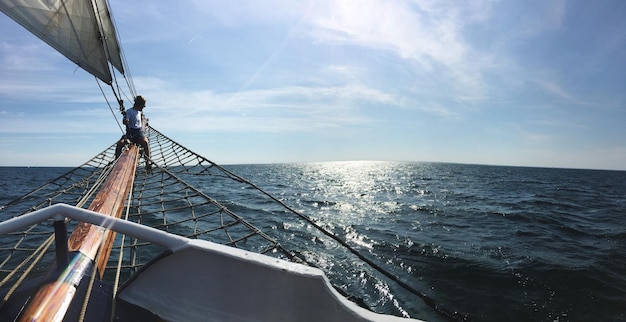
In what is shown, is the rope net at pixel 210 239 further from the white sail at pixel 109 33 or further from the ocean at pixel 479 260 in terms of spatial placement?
the white sail at pixel 109 33

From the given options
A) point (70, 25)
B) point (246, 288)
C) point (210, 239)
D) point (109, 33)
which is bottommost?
point (210, 239)

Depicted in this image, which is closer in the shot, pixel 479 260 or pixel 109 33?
pixel 479 260

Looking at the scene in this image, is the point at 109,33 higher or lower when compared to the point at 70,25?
higher

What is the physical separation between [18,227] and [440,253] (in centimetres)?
788

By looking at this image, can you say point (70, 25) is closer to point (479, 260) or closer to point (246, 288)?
point (246, 288)

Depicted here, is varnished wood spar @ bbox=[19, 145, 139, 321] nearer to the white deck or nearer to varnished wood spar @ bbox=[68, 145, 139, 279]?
varnished wood spar @ bbox=[68, 145, 139, 279]

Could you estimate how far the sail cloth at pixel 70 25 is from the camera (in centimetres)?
443

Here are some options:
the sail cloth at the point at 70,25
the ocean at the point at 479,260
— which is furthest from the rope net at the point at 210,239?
the sail cloth at the point at 70,25

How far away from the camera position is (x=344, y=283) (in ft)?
18.0

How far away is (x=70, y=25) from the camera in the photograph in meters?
5.16

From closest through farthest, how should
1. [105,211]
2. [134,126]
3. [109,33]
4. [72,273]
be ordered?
[72,273], [105,211], [134,126], [109,33]

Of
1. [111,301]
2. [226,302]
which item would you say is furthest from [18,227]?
[226,302]

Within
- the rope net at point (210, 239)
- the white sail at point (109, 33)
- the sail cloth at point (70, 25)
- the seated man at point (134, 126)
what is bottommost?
the rope net at point (210, 239)

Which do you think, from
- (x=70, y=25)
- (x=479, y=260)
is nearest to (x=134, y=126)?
(x=70, y=25)
